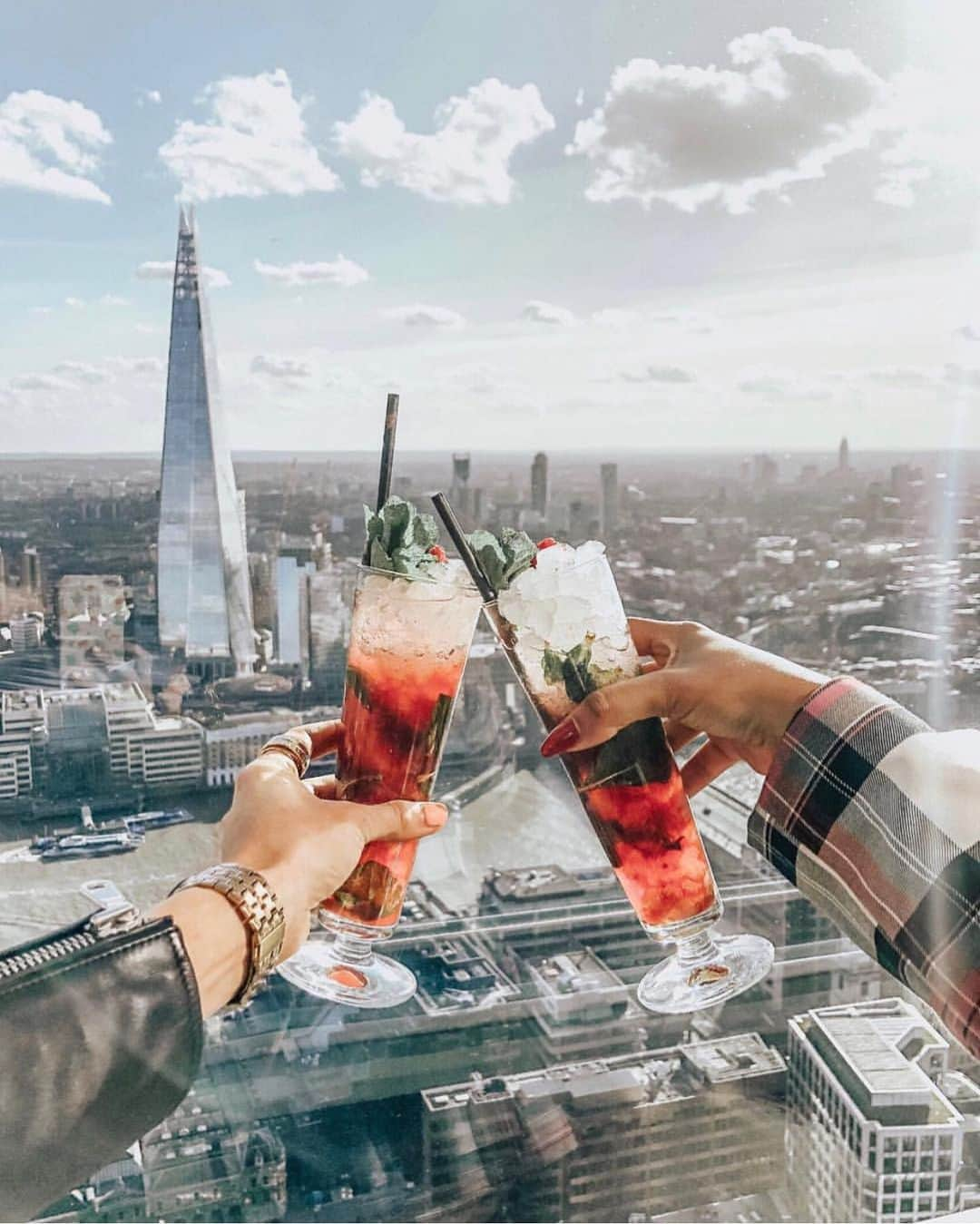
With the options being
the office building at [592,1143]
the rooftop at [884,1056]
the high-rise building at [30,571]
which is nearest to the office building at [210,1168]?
the office building at [592,1143]

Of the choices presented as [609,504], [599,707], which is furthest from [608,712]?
[609,504]

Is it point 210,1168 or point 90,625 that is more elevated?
point 90,625

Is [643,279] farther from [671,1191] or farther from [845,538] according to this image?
[671,1191]

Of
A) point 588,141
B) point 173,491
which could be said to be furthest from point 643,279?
point 173,491

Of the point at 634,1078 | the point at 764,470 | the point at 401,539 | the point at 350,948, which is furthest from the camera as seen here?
the point at 764,470

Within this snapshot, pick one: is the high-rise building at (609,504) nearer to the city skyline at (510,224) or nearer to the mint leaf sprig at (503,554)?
the city skyline at (510,224)

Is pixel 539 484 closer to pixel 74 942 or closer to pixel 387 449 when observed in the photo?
pixel 387 449

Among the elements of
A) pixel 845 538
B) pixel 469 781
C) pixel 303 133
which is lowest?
pixel 469 781
